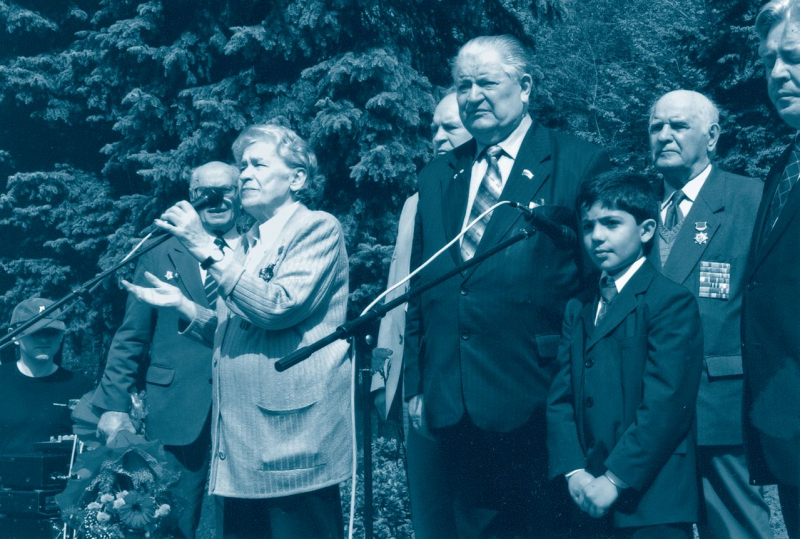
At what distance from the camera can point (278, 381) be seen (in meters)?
3.07

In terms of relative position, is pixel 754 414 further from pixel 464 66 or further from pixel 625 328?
pixel 464 66

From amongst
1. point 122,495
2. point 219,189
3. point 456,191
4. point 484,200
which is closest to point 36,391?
point 219,189

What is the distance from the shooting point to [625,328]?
281cm

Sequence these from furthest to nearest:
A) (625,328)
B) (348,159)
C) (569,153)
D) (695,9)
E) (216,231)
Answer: (695,9) < (348,159) < (216,231) < (569,153) < (625,328)

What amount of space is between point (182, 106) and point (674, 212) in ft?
22.8

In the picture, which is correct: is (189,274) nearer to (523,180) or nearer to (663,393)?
(523,180)

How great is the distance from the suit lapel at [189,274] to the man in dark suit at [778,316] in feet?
7.63

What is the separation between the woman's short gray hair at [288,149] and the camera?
342cm

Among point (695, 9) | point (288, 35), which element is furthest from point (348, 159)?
point (695, 9)

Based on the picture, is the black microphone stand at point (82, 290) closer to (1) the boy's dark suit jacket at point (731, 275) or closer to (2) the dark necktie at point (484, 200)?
(2) the dark necktie at point (484, 200)

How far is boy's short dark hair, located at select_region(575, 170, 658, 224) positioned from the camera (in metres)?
Result: 2.90

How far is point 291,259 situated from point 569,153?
985 millimetres

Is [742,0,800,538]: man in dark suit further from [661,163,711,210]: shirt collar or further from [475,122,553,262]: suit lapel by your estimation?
[661,163,711,210]: shirt collar

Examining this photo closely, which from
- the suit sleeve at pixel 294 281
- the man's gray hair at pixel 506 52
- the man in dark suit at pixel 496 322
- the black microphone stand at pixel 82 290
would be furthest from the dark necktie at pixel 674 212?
the black microphone stand at pixel 82 290
